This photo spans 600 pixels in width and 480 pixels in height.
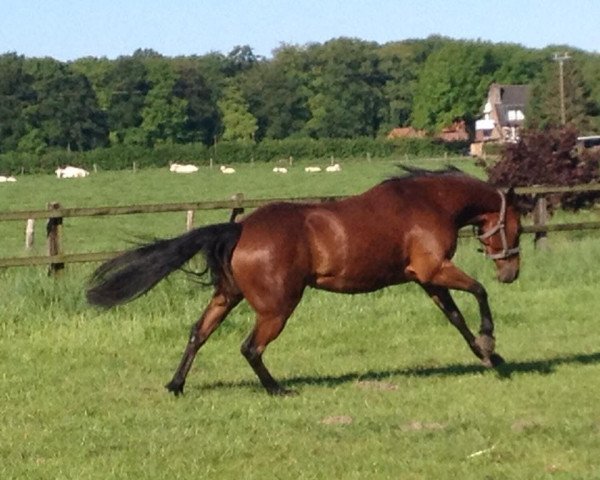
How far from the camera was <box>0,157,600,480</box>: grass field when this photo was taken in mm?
7117

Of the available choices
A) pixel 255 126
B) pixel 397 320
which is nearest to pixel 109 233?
pixel 397 320

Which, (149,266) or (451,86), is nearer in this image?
(149,266)

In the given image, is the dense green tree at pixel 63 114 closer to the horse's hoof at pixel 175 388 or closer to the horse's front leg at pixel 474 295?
the horse's front leg at pixel 474 295

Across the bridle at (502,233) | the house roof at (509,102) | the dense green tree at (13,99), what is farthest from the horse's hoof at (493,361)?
the house roof at (509,102)

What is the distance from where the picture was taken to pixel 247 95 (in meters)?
132

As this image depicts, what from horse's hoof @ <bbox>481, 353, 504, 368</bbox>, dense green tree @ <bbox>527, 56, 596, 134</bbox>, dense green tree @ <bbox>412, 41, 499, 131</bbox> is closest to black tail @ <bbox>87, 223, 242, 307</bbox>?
horse's hoof @ <bbox>481, 353, 504, 368</bbox>

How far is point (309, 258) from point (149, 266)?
120 cm

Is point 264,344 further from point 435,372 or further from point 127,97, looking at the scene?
point 127,97

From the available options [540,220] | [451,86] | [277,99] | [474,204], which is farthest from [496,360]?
[277,99]

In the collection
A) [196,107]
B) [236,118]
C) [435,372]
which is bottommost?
[236,118]

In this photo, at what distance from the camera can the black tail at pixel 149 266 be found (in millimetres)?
9469

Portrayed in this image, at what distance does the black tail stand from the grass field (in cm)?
74

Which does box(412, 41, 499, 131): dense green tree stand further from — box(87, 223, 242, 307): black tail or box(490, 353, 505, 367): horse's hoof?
box(87, 223, 242, 307): black tail

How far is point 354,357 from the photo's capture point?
11266mm
